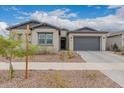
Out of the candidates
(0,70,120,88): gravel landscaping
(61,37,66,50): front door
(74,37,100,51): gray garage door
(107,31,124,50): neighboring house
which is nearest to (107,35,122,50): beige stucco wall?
(107,31,124,50): neighboring house

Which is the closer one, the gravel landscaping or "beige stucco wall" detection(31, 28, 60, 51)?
the gravel landscaping

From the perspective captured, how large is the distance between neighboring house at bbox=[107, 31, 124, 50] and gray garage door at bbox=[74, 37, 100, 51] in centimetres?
275

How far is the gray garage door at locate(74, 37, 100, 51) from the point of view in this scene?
35.4m

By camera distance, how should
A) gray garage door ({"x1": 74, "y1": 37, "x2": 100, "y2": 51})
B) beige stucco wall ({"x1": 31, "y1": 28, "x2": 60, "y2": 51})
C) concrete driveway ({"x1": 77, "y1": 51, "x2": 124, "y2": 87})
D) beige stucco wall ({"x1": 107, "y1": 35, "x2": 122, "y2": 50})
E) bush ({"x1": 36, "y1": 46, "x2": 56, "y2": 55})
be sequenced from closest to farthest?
→ concrete driveway ({"x1": 77, "y1": 51, "x2": 124, "y2": 87})
bush ({"x1": 36, "y1": 46, "x2": 56, "y2": 55})
beige stucco wall ({"x1": 31, "y1": 28, "x2": 60, "y2": 51})
beige stucco wall ({"x1": 107, "y1": 35, "x2": 122, "y2": 50})
gray garage door ({"x1": 74, "y1": 37, "x2": 100, "y2": 51})

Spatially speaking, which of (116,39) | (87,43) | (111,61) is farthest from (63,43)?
(111,61)

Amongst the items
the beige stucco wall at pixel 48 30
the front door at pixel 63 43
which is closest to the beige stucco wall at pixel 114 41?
the front door at pixel 63 43

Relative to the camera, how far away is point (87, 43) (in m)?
35.5

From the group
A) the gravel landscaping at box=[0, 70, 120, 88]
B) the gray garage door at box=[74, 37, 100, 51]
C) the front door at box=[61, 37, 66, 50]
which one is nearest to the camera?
the gravel landscaping at box=[0, 70, 120, 88]

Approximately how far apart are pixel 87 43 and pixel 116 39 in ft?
14.2

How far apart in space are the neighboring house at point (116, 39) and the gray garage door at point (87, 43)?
275 centimetres

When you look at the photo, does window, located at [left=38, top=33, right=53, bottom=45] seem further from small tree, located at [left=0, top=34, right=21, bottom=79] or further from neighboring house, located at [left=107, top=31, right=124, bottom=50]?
small tree, located at [left=0, top=34, right=21, bottom=79]

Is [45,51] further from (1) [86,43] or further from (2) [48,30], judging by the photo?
(1) [86,43]

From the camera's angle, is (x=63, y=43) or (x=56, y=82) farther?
(x=63, y=43)

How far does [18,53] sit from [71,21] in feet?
124
